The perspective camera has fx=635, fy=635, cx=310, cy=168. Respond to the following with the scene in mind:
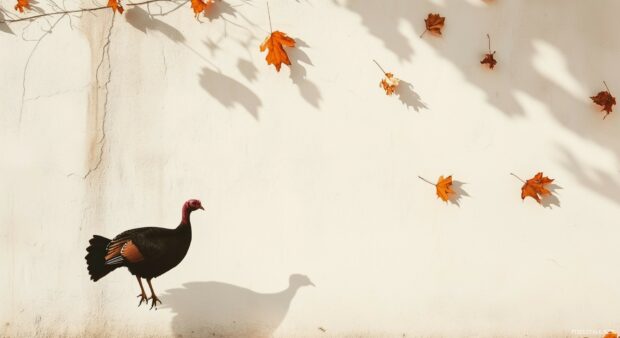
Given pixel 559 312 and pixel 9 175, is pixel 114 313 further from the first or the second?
pixel 559 312

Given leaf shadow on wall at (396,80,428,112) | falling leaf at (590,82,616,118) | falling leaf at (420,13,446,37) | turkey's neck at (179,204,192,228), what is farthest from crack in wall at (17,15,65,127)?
falling leaf at (590,82,616,118)

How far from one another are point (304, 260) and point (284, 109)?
87cm

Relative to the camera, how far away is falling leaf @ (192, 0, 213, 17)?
11.3 feet

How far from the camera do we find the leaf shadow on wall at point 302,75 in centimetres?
359

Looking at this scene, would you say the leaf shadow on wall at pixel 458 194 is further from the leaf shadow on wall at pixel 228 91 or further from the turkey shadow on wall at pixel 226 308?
the leaf shadow on wall at pixel 228 91

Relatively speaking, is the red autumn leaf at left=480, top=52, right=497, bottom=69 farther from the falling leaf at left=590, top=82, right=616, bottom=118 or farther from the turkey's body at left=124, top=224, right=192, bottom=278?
the turkey's body at left=124, top=224, right=192, bottom=278

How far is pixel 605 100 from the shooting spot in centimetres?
366

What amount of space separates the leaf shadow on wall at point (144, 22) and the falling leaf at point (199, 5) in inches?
7.0

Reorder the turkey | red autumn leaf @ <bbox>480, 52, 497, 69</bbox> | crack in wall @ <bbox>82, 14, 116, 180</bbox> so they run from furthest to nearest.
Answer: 1. red autumn leaf @ <bbox>480, 52, 497, 69</bbox>
2. crack in wall @ <bbox>82, 14, 116, 180</bbox>
3. the turkey

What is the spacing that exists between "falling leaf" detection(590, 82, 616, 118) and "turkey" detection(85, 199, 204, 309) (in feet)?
7.73

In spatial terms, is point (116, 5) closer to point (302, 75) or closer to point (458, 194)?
point (302, 75)

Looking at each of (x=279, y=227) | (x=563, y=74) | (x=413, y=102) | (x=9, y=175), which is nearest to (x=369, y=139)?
(x=413, y=102)

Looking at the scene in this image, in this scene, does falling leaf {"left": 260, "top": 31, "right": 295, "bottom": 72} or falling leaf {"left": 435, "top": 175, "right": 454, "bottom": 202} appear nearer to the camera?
falling leaf {"left": 260, "top": 31, "right": 295, "bottom": 72}

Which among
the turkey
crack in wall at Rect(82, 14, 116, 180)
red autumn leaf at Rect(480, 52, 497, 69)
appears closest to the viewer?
the turkey
